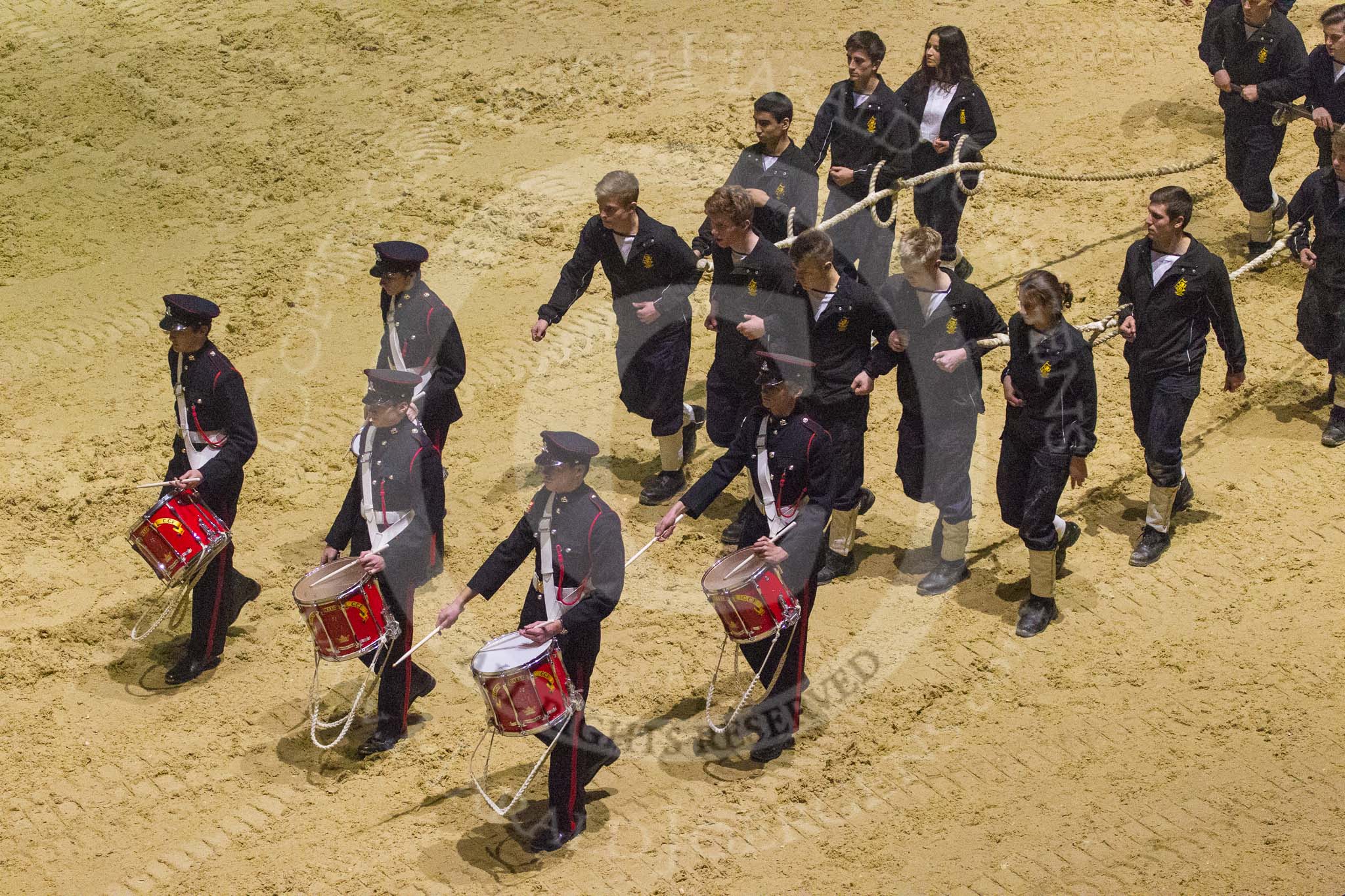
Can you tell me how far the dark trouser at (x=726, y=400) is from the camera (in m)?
10.2

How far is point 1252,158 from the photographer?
12.3 m

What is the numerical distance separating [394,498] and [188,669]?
6.63 ft

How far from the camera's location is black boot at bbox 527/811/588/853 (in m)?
7.94

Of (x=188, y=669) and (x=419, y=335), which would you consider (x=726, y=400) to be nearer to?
(x=419, y=335)

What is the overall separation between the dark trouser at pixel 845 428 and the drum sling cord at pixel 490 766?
2.41 meters

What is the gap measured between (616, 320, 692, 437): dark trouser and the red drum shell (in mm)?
3101

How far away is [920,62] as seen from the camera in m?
15.8

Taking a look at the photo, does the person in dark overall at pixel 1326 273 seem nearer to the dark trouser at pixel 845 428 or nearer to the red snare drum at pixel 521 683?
the dark trouser at pixel 845 428

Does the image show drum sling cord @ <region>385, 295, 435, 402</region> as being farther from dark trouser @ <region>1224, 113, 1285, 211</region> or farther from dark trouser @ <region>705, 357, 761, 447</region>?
dark trouser @ <region>1224, 113, 1285, 211</region>

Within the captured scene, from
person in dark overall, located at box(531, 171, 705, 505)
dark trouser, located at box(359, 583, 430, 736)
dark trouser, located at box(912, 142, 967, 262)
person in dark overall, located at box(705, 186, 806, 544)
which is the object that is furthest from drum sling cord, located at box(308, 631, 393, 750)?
dark trouser, located at box(912, 142, 967, 262)

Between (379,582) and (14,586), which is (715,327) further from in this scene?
(14,586)

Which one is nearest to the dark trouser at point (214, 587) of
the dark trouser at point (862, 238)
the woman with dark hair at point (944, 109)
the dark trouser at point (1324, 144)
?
the dark trouser at point (862, 238)

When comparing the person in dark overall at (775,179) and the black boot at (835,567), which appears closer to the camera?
the black boot at (835,567)

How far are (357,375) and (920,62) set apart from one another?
671cm
